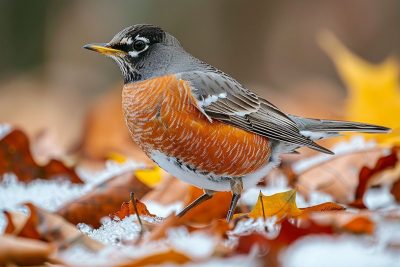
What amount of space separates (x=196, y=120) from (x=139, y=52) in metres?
0.55

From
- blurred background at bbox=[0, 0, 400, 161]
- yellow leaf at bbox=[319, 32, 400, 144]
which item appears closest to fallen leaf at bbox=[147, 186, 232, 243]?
yellow leaf at bbox=[319, 32, 400, 144]

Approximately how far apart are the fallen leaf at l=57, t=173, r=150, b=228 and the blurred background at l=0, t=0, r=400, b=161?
15.8 ft

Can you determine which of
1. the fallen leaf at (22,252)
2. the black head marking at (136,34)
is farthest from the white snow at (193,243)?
the black head marking at (136,34)

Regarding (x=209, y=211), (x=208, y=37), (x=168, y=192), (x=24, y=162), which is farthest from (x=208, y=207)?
(x=208, y=37)

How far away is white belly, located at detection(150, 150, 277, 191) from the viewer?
3.17 metres

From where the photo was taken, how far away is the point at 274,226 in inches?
90.4

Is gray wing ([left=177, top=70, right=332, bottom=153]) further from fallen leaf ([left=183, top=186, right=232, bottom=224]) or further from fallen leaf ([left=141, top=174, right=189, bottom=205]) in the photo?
fallen leaf ([left=141, top=174, right=189, bottom=205])

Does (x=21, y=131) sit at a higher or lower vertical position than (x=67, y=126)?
lower

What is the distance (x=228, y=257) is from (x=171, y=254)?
0.14m

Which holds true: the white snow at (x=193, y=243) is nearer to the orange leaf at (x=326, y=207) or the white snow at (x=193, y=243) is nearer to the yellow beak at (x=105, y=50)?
the orange leaf at (x=326, y=207)

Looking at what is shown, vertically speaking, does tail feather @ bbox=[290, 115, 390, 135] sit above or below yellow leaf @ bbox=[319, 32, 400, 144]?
below

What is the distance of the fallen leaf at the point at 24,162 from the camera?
12.5 feet

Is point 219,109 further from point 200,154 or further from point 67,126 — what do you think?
point 67,126

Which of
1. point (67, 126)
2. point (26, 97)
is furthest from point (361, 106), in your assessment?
point (26, 97)
